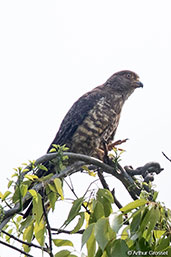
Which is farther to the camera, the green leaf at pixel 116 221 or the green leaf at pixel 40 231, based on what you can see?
the green leaf at pixel 40 231

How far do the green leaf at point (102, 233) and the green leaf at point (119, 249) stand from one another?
2.1 inches

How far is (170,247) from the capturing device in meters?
2.13

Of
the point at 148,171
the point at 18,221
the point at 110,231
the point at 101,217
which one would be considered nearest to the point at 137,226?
the point at 110,231

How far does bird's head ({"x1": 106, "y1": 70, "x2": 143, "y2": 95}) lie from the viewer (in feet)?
21.4

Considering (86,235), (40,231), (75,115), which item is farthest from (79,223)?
(75,115)

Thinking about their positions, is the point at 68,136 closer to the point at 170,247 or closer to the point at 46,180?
the point at 46,180

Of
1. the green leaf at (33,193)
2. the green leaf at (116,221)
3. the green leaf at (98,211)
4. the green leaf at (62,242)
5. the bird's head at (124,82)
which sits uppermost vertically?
the bird's head at (124,82)

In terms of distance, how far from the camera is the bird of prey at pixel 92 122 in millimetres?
5409

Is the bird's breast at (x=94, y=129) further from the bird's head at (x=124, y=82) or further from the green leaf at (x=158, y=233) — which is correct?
the green leaf at (x=158, y=233)

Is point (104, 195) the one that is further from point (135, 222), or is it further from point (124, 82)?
point (124, 82)

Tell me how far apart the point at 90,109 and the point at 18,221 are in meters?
2.71

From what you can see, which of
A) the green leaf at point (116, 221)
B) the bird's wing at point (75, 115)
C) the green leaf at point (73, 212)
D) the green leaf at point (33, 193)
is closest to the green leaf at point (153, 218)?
the green leaf at point (116, 221)

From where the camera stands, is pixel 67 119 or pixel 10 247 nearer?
pixel 10 247

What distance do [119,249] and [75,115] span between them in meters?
3.74
